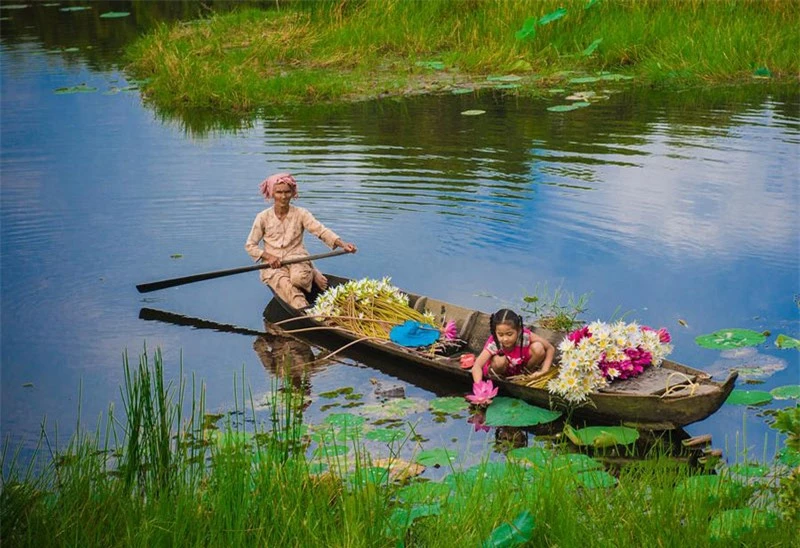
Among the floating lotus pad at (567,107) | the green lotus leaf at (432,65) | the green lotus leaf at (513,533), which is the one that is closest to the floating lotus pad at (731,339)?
the green lotus leaf at (513,533)

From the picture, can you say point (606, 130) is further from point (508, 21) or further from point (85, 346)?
point (85, 346)

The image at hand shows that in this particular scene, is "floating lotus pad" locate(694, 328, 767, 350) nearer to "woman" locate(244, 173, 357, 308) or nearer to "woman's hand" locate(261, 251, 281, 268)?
"woman" locate(244, 173, 357, 308)

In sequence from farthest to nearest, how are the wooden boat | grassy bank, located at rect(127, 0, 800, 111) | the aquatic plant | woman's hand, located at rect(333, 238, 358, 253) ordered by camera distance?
grassy bank, located at rect(127, 0, 800, 111)
woman's hand, located at rect(333, 238, 358, 253)
the aquatic plant
the wooden boat

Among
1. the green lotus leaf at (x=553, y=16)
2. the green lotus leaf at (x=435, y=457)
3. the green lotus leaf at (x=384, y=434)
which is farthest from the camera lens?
the green lotus leaf at (x=553, y=16)

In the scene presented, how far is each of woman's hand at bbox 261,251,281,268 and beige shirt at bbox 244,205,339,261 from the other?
39mm

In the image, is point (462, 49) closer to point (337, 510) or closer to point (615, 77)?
point (615, 77)

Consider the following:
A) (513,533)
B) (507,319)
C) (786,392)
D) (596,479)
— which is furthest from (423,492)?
(786,392)

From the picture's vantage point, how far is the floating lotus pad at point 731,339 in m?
7.59

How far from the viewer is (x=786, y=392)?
22.4 ft

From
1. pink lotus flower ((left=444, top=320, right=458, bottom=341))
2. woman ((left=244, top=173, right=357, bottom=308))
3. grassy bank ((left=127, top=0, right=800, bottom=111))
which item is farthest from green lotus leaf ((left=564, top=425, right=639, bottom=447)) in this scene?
grassy bank ((left=127, top=0, right=800, bottom=111))

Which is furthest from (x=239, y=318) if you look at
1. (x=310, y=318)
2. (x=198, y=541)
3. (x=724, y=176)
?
(x=724, y=176)

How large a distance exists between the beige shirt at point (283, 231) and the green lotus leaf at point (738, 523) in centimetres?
508

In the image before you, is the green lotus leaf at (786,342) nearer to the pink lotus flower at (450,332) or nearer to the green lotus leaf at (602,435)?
the green lotus leaf at (602,435)

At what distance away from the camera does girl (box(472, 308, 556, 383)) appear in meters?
7.05
